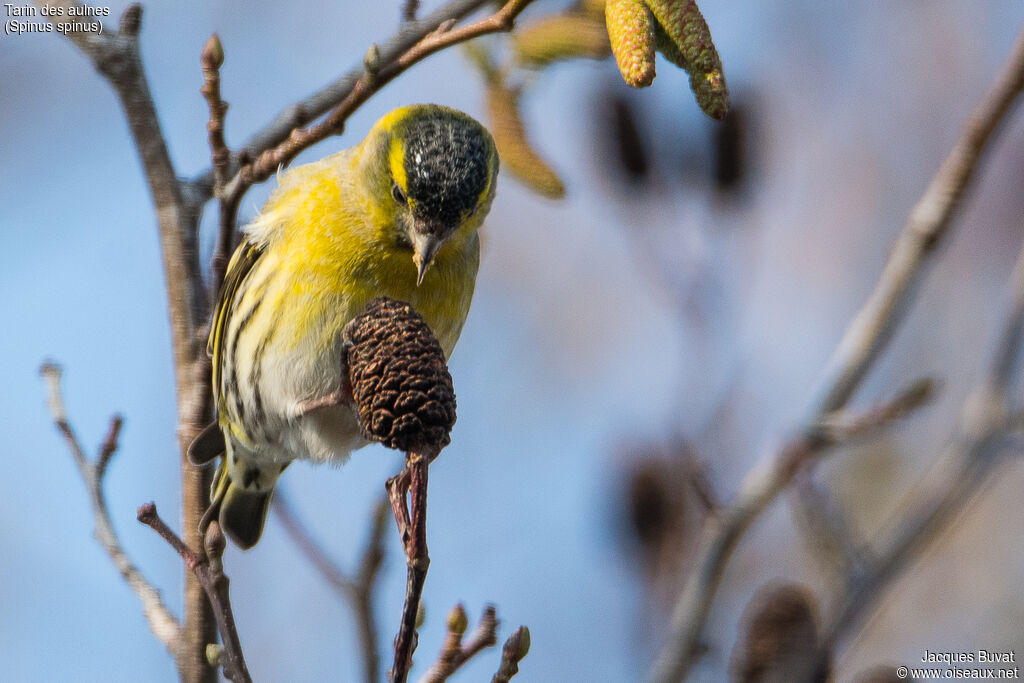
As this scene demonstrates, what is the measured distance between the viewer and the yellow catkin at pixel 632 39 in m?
2.04

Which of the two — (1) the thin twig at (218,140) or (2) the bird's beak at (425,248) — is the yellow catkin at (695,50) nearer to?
(2) the bird's beak at (425,248)

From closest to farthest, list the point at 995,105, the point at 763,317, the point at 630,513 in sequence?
the point at 995,105 < the point at 630,513 < the point at 763,317

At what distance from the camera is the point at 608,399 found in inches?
306

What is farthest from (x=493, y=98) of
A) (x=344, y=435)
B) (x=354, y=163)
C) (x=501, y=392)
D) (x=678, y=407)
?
(x=501, y=392)

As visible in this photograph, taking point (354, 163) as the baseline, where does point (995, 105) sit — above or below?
below

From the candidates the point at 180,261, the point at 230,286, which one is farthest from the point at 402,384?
the point at 230,286

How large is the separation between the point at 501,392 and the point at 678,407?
4431 millimetres

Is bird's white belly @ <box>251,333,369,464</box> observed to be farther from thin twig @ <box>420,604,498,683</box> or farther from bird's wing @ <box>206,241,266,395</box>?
thin twig @ <box>420,604,498,683</box>

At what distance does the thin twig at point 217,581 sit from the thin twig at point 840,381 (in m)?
0.93

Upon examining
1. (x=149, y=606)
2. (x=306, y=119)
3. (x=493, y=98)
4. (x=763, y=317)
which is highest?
(x=306, y=119)

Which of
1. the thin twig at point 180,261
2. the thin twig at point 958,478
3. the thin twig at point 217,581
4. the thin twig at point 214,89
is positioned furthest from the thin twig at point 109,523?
the thin twig at point 958,478

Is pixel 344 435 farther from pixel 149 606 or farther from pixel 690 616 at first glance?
pixel 690 616

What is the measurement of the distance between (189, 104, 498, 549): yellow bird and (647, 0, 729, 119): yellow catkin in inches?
34.3

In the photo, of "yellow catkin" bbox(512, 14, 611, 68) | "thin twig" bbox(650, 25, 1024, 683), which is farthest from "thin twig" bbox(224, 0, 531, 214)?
"thin twig" bbox(650, 25, 1024, 683)
